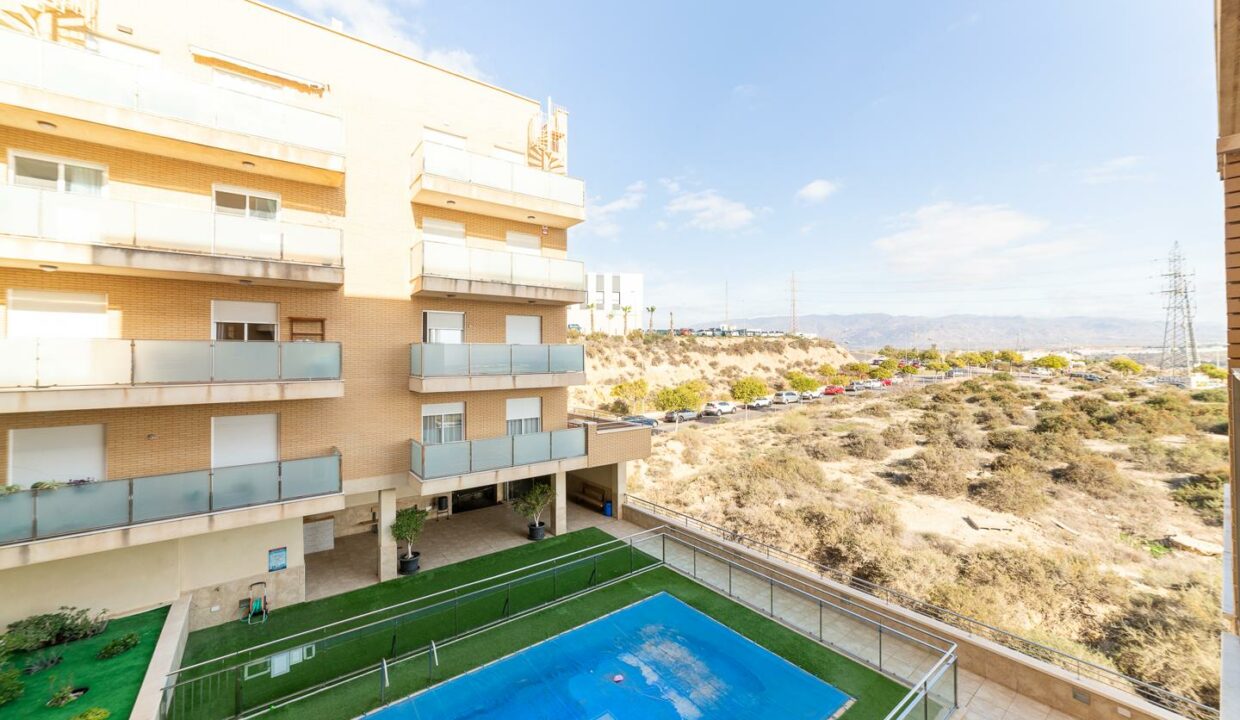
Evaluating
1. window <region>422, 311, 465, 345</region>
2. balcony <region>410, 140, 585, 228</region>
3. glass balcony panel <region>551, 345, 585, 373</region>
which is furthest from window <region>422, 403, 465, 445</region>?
balcony <region>410, 140, 585, 228</region>

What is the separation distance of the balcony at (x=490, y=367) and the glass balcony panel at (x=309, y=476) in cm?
277

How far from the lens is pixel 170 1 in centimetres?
1080

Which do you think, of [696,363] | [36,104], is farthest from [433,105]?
[696,363]

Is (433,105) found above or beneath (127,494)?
above

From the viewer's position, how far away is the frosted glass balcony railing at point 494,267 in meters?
13.1

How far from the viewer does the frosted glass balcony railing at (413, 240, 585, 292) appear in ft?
42.8

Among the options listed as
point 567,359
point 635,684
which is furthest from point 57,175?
point 635,684

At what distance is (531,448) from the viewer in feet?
46.5

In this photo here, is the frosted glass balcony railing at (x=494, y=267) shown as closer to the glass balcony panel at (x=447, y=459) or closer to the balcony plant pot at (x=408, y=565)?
the glass balcony panel at (x=447, y=459)

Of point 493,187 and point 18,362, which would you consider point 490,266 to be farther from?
point 18,362

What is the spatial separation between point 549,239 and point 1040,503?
81.8ft

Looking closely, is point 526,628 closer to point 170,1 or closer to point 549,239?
point 549,239

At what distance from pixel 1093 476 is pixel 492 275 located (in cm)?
3028

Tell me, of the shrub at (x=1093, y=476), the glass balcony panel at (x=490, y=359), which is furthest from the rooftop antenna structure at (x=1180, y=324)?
the glass balcony panel at (x=490, y=359)
